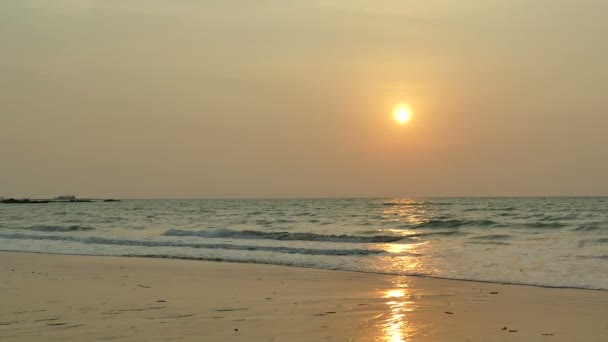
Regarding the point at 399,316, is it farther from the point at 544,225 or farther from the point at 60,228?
the point at 60,228

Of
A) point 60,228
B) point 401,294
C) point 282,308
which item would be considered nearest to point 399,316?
point 282,308

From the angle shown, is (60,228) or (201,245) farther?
(60,228)

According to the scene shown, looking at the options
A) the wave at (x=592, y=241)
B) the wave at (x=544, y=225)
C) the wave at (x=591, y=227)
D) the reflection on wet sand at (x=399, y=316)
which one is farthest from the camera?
the wave at (x=544, y=225)

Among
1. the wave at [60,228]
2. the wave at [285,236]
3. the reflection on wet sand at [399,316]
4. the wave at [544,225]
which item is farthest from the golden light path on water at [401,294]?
the wave at [60,228]

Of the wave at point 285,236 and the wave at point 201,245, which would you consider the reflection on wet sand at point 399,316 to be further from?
the wave at point 285,236

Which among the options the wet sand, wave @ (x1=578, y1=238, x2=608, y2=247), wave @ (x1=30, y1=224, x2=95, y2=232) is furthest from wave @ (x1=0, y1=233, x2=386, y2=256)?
wave @ (x1=578, y1=238, x2=608, y2=247)

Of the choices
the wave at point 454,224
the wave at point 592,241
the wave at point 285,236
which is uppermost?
the wave at point 454,224

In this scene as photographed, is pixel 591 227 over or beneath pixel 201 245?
over

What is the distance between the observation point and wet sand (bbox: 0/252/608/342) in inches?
281

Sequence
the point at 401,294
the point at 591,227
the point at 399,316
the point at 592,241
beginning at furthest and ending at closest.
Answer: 1. the point at 591,227
2. the point at 592,241
3. the point at 401,294
4. the point at 399,316

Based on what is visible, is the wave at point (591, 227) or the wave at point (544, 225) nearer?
the wave at point (591, 227)

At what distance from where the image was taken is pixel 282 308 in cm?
888

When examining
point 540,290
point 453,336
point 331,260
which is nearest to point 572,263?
point 540,290

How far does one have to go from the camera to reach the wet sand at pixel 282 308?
7.12m
